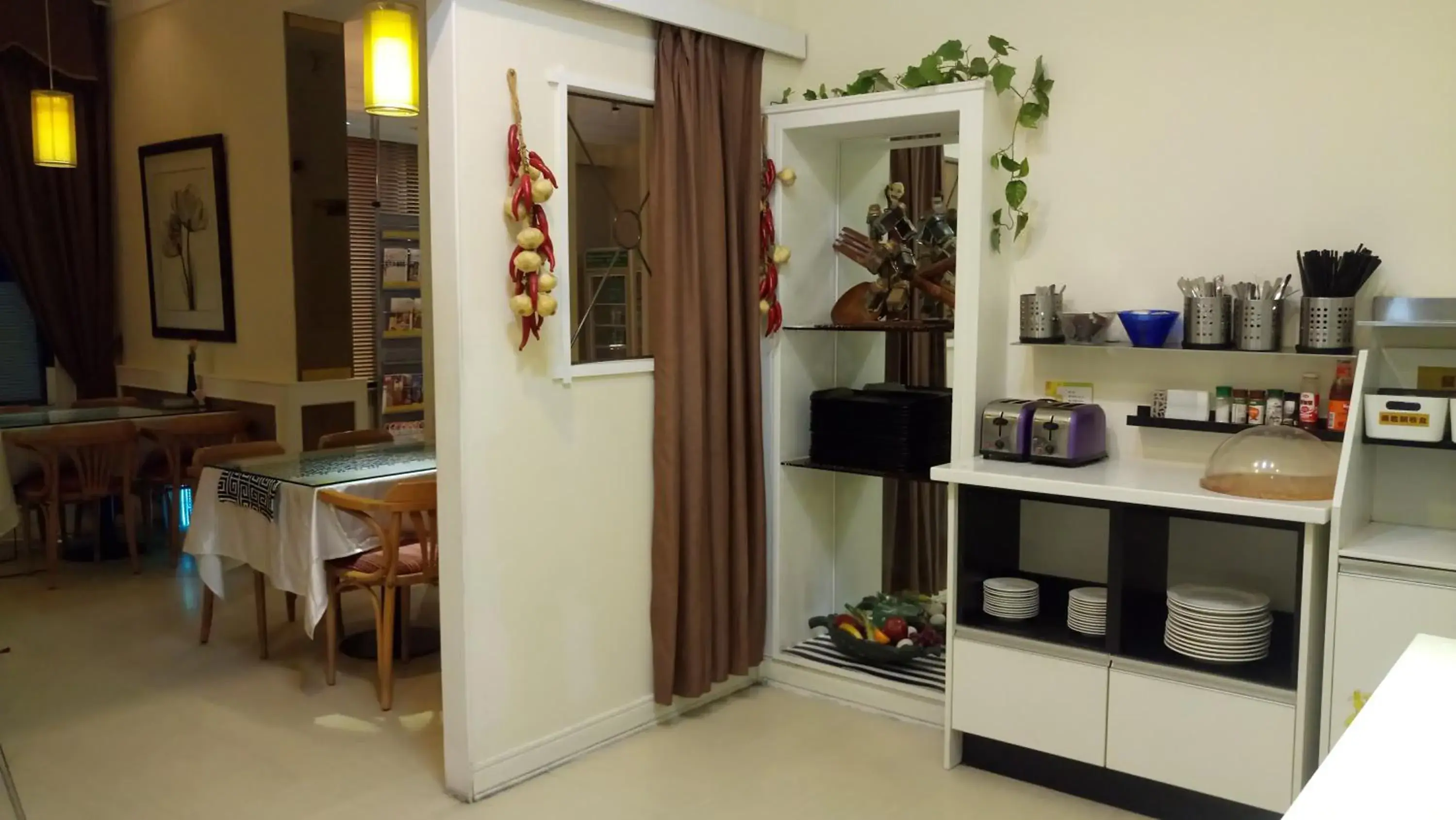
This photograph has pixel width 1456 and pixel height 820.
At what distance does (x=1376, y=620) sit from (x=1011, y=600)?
93cm

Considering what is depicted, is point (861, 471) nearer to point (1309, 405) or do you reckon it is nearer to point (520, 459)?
point (520, 459)

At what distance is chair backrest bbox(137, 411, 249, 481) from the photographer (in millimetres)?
5520

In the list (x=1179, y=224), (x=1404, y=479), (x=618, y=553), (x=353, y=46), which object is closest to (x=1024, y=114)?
(x=1179, y=224)

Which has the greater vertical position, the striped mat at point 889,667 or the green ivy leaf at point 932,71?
the green ivy leaf at point 932,71

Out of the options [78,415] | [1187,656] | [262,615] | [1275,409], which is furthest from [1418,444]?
[78,415]

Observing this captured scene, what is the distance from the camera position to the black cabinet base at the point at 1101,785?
2.81 meters

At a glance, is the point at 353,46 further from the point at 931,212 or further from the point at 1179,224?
the point at 1179,224

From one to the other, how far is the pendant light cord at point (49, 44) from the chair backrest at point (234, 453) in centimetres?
311

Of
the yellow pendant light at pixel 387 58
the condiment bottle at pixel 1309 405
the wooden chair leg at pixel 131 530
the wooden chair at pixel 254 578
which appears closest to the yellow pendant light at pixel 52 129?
the wooden chair leg at pixel 131 530

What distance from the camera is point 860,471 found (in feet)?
12.0

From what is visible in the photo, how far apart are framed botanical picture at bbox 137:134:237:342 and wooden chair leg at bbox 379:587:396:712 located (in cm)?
305

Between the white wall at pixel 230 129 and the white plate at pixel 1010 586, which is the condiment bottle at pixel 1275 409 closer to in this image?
the white plate at pixel 1010 586

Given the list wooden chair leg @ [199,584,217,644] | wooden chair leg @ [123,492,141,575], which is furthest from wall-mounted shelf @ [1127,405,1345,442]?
wooden chair leg @ [123,492,141,575]

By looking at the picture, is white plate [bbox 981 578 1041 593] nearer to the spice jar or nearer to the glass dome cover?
the glass dome cover
